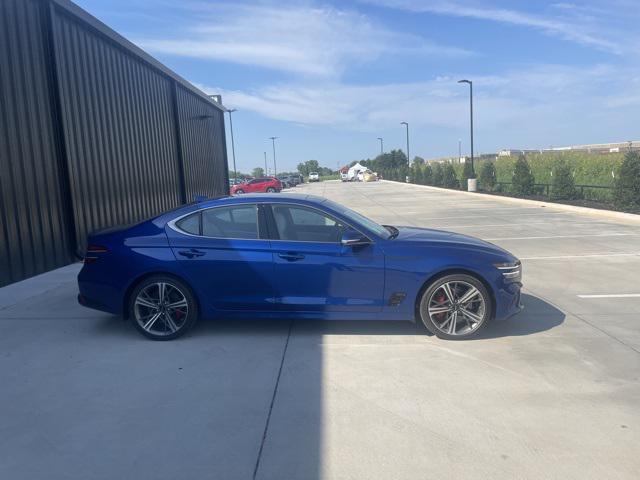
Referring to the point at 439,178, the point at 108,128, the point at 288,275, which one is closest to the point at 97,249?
the point at 288,275

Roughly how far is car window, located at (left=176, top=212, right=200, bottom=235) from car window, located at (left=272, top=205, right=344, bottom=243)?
2.64ft

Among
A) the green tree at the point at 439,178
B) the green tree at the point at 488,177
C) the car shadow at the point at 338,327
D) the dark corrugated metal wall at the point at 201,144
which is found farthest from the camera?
the green tree at the point at 439,178

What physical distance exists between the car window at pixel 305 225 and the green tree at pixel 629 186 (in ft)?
47.8

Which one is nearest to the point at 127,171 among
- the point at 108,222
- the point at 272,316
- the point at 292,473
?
the point at 108,222

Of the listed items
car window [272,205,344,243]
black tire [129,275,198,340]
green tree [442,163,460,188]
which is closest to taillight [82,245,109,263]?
black tire [129,275,198,340]

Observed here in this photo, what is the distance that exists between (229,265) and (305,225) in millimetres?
889

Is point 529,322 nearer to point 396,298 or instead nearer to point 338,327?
point 396,298

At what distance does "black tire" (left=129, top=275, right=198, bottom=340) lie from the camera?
525cm

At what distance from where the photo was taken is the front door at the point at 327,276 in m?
5.11

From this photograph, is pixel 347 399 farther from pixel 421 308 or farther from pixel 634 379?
pixel 634 379

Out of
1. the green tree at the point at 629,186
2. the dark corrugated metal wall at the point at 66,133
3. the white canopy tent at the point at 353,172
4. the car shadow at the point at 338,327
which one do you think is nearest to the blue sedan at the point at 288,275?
the car shadow at the point at 338,327

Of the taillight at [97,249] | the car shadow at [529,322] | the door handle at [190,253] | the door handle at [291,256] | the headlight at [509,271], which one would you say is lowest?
the car shadow at [529,322]

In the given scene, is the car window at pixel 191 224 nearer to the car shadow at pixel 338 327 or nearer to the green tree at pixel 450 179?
the car shadow at pixel 338 327

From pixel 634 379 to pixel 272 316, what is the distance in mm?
3227
